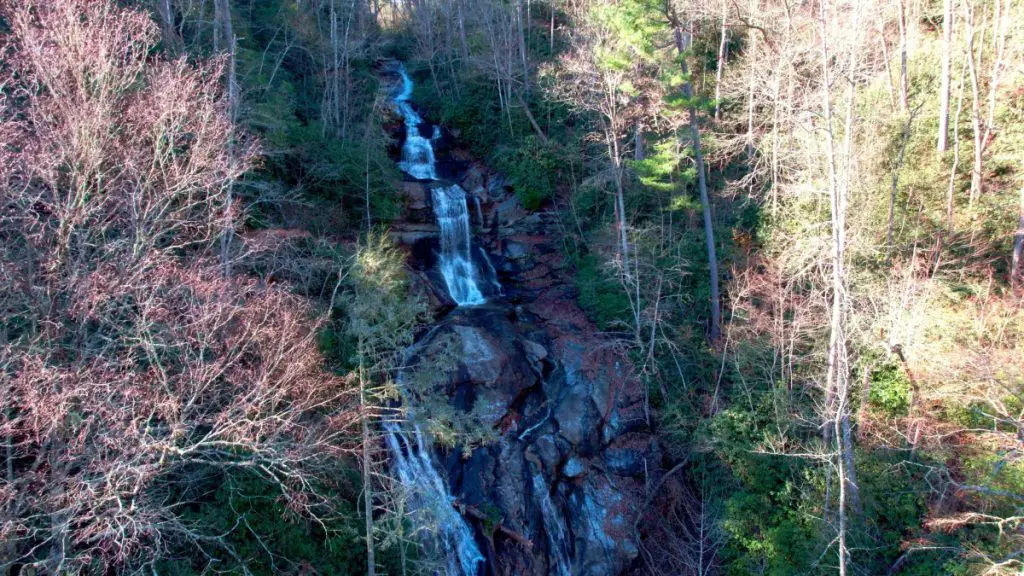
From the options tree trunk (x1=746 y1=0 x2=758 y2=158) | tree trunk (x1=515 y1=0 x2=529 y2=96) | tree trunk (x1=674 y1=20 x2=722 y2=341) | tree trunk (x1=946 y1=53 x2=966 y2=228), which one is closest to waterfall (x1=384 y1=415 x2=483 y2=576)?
tree trunk (x1=674 y1=20 x2=722 y2=341)

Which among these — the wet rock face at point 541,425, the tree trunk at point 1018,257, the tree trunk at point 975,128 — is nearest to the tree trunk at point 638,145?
the wet rock face at point 541,425

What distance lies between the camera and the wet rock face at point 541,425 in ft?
44.3

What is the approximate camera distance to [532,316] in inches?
777

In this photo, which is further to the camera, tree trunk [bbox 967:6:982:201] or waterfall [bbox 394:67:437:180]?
waterfall [bbox 394:67:437:180]

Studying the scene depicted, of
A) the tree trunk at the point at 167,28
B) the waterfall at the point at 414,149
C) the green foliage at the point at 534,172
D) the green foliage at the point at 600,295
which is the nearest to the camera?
the tree trunk at the point at 167,28

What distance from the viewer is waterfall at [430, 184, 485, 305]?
20.8 meters

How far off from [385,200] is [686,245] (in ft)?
34.9

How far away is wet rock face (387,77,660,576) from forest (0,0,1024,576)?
0.09m

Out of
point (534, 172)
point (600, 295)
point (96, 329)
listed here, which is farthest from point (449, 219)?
point (96, 329)

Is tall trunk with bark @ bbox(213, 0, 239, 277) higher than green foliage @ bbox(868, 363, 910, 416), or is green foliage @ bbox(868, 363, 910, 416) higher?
tall trunk with bark @ bbox(213, 0, 239, 277)

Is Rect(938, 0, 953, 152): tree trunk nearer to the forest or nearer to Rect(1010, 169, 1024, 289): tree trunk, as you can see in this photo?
the forest

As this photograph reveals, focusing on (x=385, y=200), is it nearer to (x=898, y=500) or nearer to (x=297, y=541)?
(x=297, y=541)

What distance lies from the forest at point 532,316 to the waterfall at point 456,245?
5.2 inches

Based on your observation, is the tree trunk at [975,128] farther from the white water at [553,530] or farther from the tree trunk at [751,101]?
the white water at [553,530]
